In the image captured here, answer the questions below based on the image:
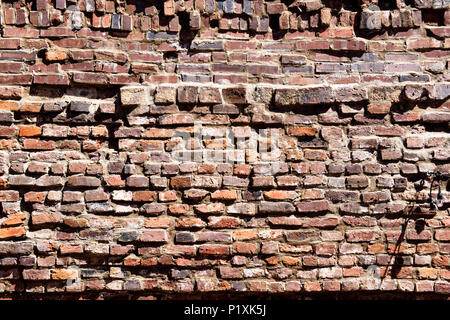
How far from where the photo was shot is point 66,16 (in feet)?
8.63

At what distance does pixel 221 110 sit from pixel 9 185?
131 cm

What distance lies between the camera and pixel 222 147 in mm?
2652

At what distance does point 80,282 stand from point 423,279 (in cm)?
204

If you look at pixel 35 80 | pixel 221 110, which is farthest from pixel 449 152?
pixel 35 80

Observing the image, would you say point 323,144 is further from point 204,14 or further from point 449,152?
point 204,14

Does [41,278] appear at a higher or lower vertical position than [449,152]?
lower

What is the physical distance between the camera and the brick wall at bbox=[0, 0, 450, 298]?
2.60 m

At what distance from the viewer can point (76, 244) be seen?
8.48ft

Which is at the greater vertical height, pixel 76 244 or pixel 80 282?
pixel 76 244

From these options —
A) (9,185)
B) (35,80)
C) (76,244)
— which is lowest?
(76,244)

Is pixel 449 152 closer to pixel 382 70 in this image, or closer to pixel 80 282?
pixel 382 70

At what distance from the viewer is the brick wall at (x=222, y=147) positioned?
2.60 metres
